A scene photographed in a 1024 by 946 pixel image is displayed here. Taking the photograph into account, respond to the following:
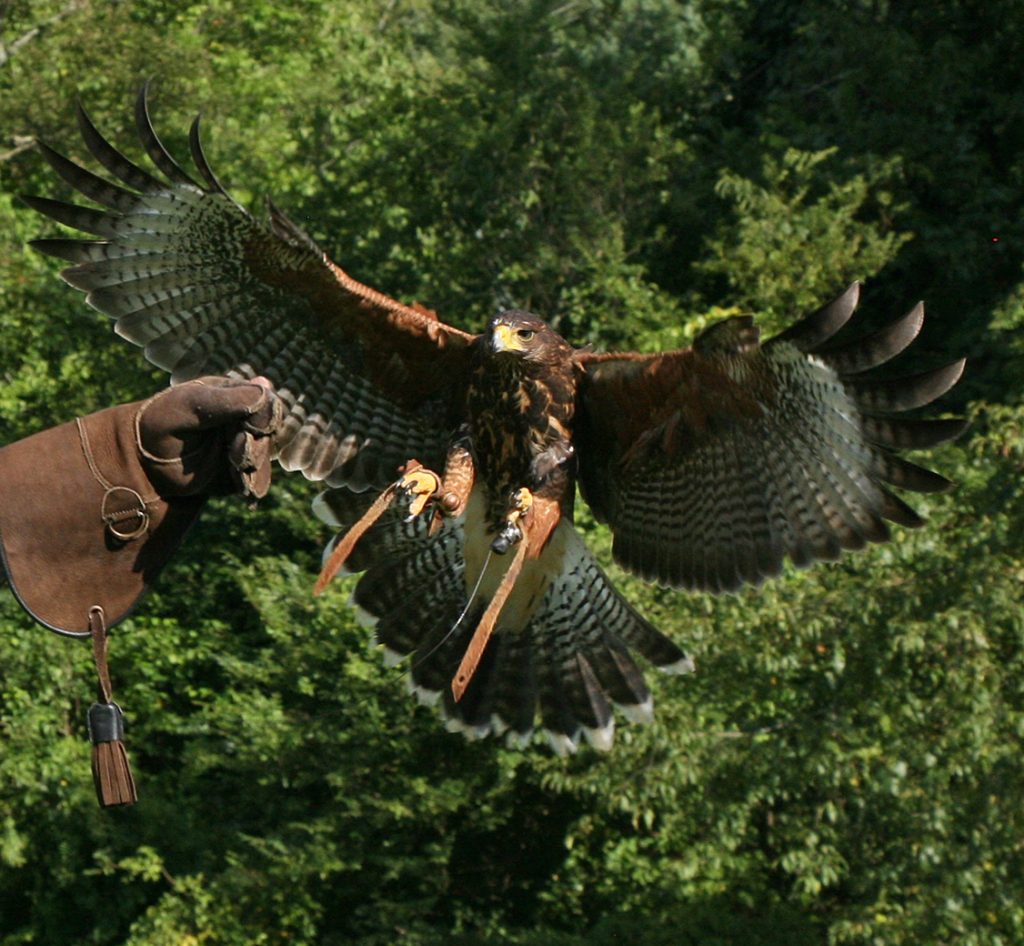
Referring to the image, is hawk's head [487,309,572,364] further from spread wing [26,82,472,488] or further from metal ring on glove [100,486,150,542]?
metal ring on glove [100,486,150,542]

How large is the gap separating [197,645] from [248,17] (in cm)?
825

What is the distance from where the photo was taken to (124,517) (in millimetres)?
4102

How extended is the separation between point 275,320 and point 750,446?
5.29 feet

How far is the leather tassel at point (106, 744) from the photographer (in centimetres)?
408

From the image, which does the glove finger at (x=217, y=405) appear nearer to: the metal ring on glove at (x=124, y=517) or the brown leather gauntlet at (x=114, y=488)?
the brown leather gauntlet at (x=114, y=488)

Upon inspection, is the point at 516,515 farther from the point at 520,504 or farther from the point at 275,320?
the point at 275,320

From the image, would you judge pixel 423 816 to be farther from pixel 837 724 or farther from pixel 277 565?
pixel 837 724

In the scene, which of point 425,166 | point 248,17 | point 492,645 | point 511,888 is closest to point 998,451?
point 492,645

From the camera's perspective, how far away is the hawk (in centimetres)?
558

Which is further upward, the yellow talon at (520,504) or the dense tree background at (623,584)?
the yellow talon at (520,504)

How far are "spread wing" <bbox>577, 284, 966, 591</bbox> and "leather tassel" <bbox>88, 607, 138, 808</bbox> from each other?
204 cm

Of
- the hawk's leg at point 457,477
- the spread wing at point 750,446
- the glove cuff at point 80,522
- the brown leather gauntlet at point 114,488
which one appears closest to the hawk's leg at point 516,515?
the hawk's leg at point 457,477

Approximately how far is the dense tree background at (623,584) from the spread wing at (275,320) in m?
2.70

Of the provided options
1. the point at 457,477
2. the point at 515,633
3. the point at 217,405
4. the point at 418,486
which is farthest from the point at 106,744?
the point at 515,633
